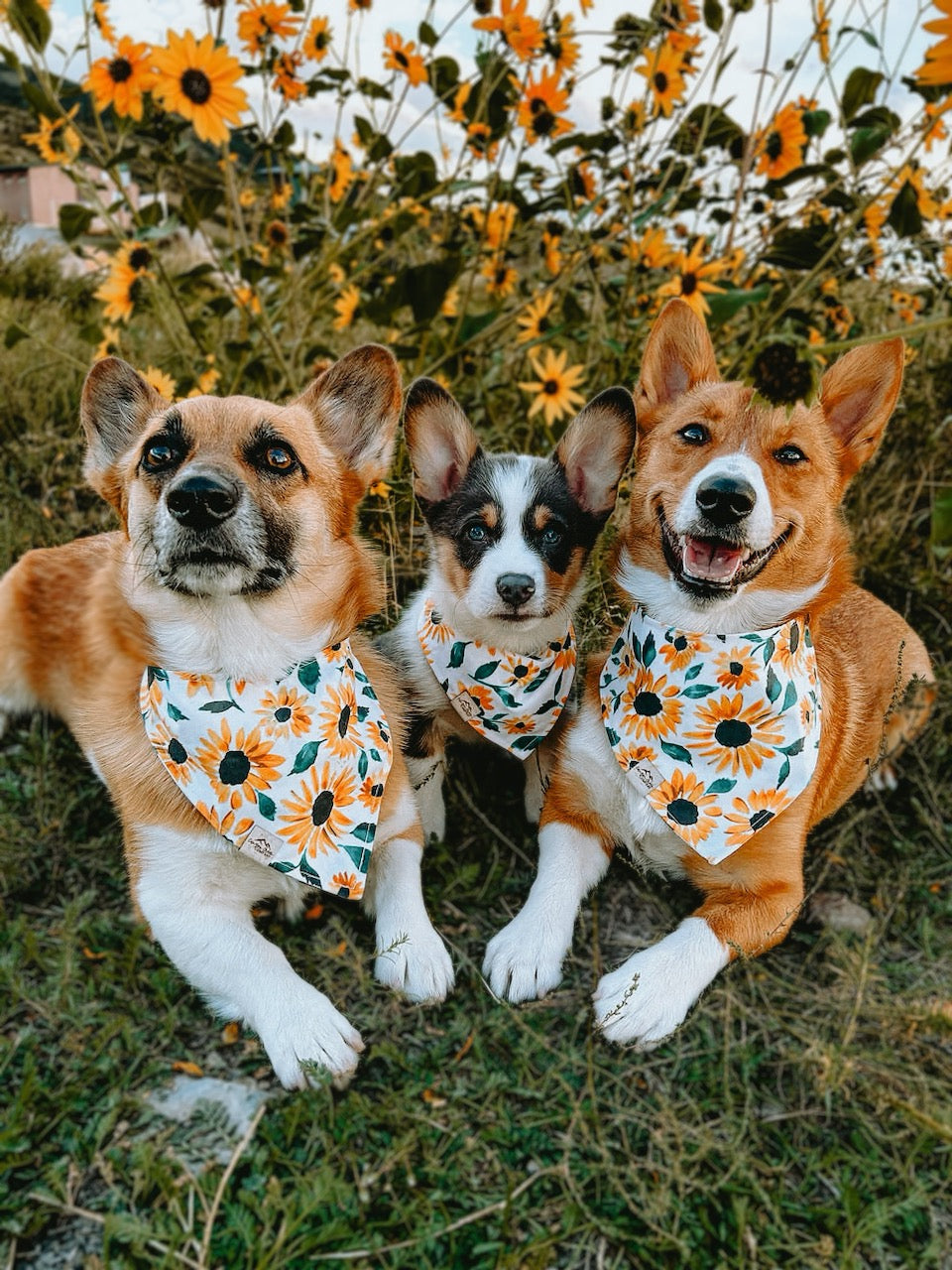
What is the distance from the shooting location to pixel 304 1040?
1712 millimetres

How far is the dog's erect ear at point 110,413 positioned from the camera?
2.07 m

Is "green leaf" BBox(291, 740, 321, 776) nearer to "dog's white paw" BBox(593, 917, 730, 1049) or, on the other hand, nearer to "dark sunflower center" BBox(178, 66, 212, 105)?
"dog's white paw" BBox(593, 917, 730, 1049)

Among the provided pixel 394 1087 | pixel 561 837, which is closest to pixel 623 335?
pixel 561 837

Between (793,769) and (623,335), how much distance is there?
2.00m

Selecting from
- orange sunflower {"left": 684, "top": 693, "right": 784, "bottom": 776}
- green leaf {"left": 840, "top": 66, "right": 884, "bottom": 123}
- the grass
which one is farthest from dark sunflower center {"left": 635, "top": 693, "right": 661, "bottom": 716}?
green leaf {"left": 840, "top": 66, "right": 884, "bottom": 123}

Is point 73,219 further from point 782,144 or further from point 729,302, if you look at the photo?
point 782,144

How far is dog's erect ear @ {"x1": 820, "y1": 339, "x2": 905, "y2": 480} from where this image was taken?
201 cm

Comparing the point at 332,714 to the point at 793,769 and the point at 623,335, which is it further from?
the point at 623,335

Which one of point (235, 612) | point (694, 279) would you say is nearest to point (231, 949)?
point (235, 612)

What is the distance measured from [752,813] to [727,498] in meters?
0.77

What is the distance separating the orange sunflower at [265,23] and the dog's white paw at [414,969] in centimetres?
275

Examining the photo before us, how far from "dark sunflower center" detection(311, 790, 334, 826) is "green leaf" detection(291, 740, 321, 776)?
0.25 feet

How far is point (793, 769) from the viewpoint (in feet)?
6.78

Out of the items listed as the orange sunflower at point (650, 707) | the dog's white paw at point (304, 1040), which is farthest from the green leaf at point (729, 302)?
the dog's white paw at point (304, 1040)
